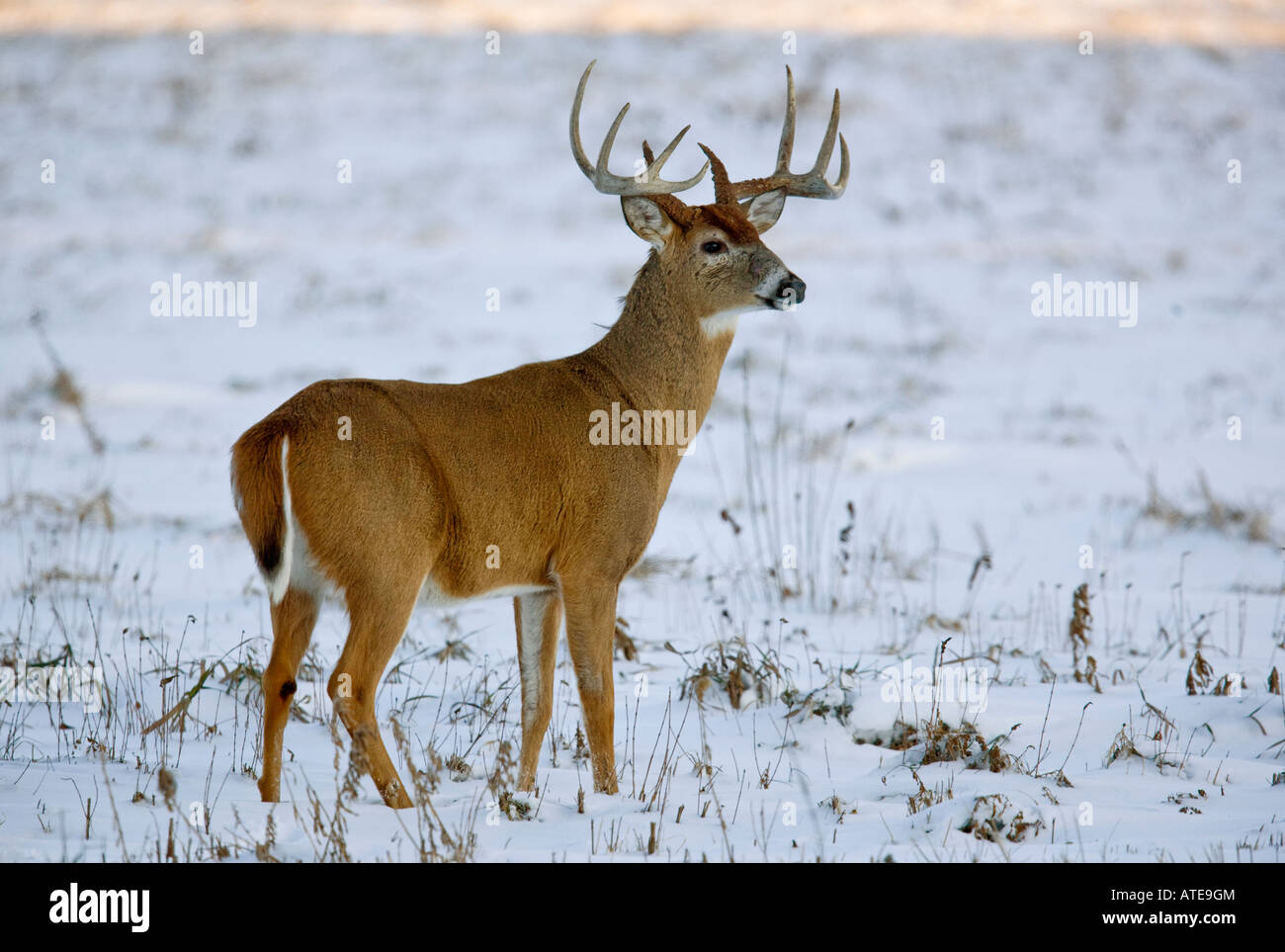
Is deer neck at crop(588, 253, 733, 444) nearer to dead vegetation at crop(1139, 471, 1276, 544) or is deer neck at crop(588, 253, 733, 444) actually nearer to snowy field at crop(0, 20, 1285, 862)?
snowy field at crop(0, 20, 1285, 862)

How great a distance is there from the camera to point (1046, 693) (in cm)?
662

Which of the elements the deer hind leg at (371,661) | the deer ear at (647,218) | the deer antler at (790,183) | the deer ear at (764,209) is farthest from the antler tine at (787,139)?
the deer hind leg at (371,661)

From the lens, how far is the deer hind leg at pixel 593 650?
17.9 ft

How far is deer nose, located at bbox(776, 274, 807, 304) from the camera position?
6056 millimetres

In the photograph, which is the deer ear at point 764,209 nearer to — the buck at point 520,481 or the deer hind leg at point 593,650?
the buck at point 520,481

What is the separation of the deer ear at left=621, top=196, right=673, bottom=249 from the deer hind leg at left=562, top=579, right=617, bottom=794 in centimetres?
178

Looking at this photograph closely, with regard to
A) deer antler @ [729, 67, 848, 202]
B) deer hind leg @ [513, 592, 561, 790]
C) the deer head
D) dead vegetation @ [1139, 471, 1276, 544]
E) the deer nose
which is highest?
deer antler @ [729, 67, 848, 202]

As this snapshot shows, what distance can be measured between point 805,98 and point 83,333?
74.2 feet

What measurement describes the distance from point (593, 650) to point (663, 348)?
157 cm

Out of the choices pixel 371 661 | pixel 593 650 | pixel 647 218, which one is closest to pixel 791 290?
pixel 647 218

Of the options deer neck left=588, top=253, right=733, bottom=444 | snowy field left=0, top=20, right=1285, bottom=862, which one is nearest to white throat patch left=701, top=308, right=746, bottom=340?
deer neck left=588, top=253, right=733, bottom=444

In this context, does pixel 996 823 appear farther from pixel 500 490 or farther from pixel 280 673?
pixel 280 673

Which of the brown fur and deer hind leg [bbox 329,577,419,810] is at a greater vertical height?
the brown fur
